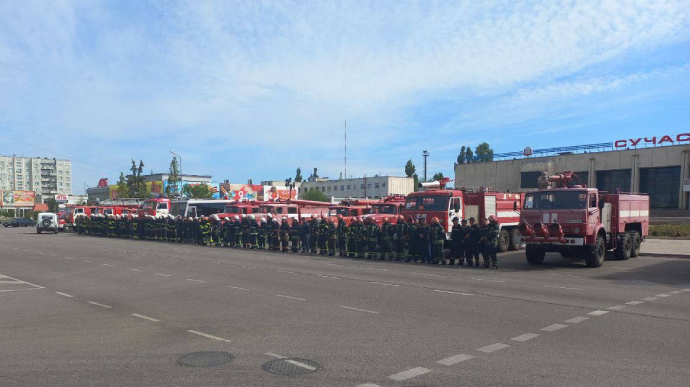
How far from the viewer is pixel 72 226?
4347 centimetres

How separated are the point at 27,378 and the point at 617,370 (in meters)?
6.48

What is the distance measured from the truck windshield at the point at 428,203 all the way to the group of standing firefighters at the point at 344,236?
0.78 m

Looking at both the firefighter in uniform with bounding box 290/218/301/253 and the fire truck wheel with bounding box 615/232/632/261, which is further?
the firefighter in uniform with bounding box 290/218/301/253

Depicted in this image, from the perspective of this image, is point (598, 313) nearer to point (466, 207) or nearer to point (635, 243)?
point (635, 243)

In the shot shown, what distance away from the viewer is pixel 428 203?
21.0 meters

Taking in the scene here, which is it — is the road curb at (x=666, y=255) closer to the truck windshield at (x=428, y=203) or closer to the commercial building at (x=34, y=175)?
the truck windshield at (x=428, y=203)

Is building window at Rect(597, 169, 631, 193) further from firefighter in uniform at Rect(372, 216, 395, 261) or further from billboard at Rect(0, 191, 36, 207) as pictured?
billboard at Rect(0, 191, 36, 207)

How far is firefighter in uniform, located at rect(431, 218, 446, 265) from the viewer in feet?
58.2

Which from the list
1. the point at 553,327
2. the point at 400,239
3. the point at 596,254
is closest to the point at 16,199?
the point at 400,239

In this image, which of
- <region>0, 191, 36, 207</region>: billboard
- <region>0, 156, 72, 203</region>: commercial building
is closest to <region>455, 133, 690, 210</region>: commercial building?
<region>0, 191, 36, 207</region>: billboard

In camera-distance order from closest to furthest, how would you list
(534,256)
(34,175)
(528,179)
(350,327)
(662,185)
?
(350,327)
(534,256)
(662,185)
(528,179)
(34,175)

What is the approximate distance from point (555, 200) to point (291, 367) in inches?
495

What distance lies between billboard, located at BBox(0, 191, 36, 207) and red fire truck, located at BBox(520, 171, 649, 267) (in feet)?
360

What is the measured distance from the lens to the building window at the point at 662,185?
149 ft
